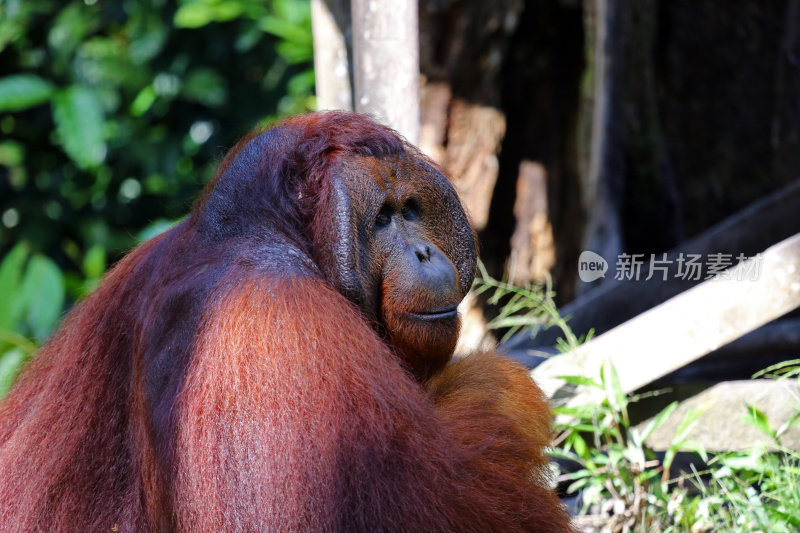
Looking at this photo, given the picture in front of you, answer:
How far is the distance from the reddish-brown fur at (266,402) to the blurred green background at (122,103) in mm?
4192

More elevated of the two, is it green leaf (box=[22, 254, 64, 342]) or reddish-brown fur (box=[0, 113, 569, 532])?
reddish-brown fur (box=[0, 113, 569, 532])

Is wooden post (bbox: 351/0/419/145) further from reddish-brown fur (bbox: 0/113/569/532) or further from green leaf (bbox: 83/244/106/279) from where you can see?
green leaf (bbox: 83/244/106/279)

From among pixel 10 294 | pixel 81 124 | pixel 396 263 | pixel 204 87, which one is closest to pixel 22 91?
pixel 81 124

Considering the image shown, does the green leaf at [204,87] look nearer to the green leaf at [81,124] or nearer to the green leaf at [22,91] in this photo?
the green leaf at [81,124]

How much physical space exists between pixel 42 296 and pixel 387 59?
3.52m

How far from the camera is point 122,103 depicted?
6977 mm

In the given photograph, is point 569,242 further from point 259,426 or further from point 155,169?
point 259,426

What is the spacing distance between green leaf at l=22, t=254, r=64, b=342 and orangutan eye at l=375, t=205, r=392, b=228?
4104 millimetres

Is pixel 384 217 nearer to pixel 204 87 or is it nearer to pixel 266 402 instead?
pixel 266 402

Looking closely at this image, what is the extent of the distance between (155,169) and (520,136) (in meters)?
2.99

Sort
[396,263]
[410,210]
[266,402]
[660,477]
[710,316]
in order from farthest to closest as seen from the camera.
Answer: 1. [660,477]
2. [710,316]
3. [410,210]
4. [396,263]
5. [266,402]

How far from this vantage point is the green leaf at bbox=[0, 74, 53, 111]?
20.5 feet

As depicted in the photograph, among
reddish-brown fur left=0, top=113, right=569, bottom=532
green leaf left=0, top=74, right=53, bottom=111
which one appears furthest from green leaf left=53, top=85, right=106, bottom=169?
reddish-brown fur left=0, top=113, right=569, bottom=532

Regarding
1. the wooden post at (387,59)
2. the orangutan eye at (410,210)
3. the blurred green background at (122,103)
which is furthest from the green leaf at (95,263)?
the orangutan eye at (410,210)
